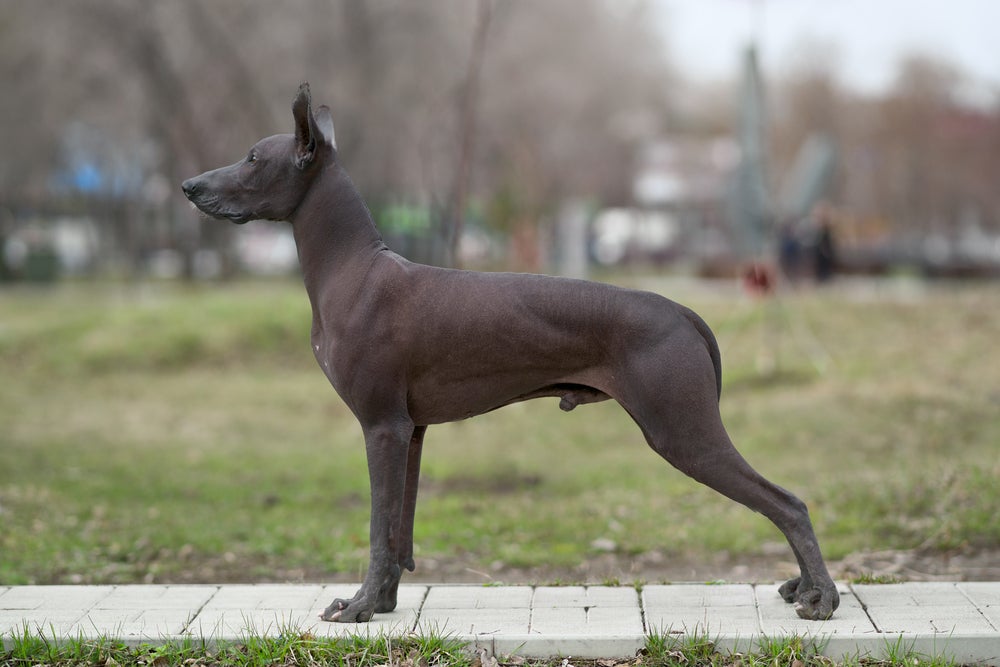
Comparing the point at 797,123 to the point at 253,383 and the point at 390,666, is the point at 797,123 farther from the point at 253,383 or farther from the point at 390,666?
the point at 390,666

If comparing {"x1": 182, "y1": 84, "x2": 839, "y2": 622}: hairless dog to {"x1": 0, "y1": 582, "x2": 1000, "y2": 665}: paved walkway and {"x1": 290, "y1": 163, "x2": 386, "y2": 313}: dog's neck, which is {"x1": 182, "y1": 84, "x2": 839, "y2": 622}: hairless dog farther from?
{"x1": 0, "y1": 582, "x2": 1000, "y2": 665}: paved walkway

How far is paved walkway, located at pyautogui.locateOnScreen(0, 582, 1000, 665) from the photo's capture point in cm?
498

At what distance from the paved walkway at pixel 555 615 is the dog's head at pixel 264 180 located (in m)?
1.99

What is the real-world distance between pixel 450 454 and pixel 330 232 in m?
6.07

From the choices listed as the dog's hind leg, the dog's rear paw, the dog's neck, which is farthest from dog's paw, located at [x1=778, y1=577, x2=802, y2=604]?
the dog's neck

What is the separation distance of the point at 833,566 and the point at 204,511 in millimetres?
5050

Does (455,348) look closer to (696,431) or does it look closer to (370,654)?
(696,431)

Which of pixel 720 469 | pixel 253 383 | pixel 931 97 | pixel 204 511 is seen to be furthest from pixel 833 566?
pixel 931 97

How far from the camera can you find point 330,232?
17.8ft

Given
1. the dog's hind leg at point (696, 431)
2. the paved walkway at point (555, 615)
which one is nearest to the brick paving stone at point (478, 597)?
the paved walkway at point (555, 615)

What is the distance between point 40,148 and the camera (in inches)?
1492

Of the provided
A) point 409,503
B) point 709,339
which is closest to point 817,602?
point 709,339

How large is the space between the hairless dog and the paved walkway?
256mm

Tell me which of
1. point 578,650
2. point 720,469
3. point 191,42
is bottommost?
point 578,650
